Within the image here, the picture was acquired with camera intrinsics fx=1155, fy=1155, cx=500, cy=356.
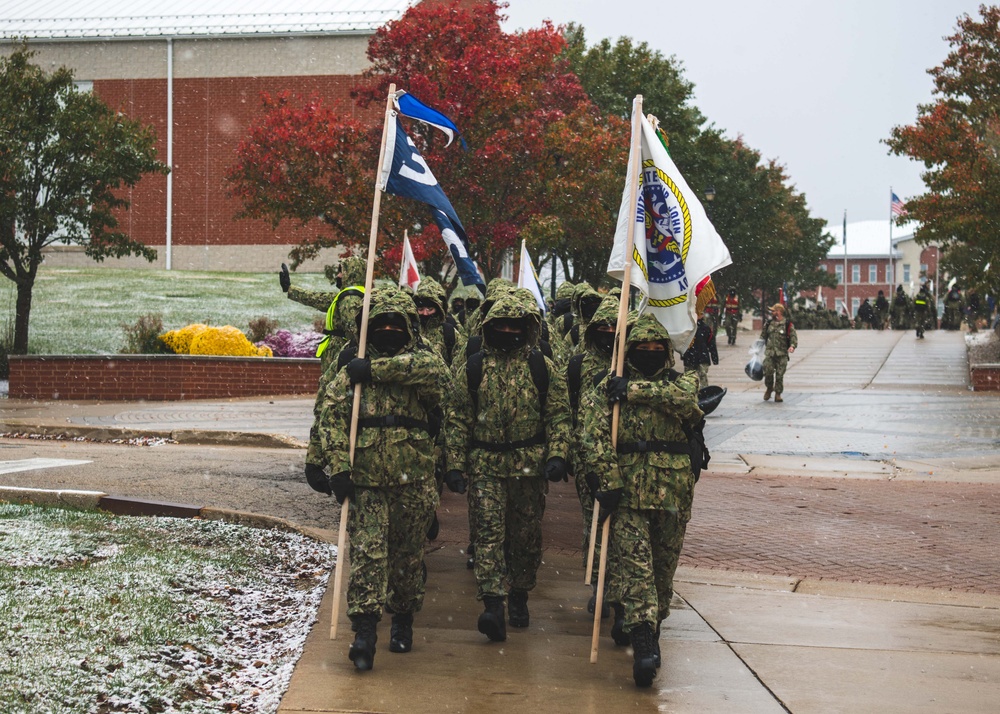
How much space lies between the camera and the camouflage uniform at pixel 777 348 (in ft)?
71.9

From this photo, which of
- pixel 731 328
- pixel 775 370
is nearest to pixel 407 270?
pixel 775 370

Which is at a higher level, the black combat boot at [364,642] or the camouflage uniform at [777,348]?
the camouflage uniform at [777,348]

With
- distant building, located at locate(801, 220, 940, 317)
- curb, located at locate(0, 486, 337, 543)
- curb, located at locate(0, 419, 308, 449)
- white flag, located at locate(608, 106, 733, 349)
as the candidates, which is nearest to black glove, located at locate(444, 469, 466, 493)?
white flag, located at locate(608, 106, 733, 349)

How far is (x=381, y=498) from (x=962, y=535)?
230 inches

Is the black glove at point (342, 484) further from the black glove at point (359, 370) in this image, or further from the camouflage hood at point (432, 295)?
the camouflage hood at point (432, 295)

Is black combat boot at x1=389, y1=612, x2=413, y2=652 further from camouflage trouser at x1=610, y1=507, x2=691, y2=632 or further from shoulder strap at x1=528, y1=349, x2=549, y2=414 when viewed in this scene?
shoulder strap at x1=528, y1=349, x2=549, y2=414

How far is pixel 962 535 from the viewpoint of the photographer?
966 centimetres

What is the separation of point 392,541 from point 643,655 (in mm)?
1438

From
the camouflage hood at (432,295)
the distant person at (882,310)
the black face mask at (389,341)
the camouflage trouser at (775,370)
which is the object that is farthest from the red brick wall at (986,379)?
the distant person at (882,310)

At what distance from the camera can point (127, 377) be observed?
21.2 m

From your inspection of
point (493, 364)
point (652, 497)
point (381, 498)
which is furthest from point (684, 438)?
point (381, 498)

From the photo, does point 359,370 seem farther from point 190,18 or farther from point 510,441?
point 190,18

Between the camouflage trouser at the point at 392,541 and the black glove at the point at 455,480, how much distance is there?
0.11 meters

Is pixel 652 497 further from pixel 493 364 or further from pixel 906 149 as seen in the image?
pixel 906 149
